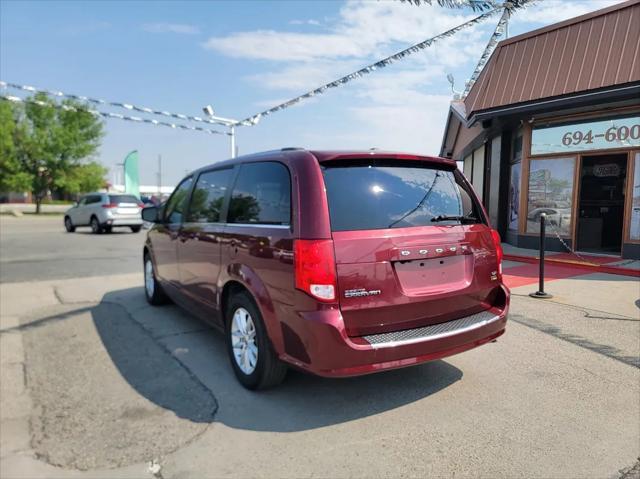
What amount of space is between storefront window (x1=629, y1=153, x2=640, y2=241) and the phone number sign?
1.64ft

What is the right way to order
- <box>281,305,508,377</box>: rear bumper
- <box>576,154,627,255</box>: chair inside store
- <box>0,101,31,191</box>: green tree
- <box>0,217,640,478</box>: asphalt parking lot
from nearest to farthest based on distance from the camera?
<box>0,217,640,478</box>: asphalt parking lot, <box>281,305,508,377</box>: rear bumper, <box>576,154,627,255</box>: chair inside store, <box>0,101,31,191</box>: green tree

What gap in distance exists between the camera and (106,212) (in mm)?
18531

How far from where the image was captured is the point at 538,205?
35.8 ft

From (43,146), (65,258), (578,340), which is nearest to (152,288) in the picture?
(578,340)

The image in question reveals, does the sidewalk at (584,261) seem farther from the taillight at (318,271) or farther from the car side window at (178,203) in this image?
the taillight at (318,271)

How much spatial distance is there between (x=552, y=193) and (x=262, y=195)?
903 centimetres

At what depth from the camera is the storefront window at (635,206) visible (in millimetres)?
9102

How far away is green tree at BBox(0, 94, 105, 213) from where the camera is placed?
36406mm

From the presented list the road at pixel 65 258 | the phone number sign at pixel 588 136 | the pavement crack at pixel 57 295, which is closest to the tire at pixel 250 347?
the pavement crack at pixel 57 295

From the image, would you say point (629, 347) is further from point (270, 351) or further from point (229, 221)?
point (229, 221)

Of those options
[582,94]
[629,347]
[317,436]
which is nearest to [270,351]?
[317,436]

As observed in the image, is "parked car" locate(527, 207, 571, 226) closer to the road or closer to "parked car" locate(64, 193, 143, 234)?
the road

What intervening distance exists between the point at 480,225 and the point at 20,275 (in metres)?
8.64

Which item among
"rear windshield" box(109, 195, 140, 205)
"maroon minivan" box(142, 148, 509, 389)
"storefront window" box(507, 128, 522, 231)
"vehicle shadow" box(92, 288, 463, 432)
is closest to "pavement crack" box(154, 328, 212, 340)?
"vehicle shadow" box(92, 288, 463, 432)
